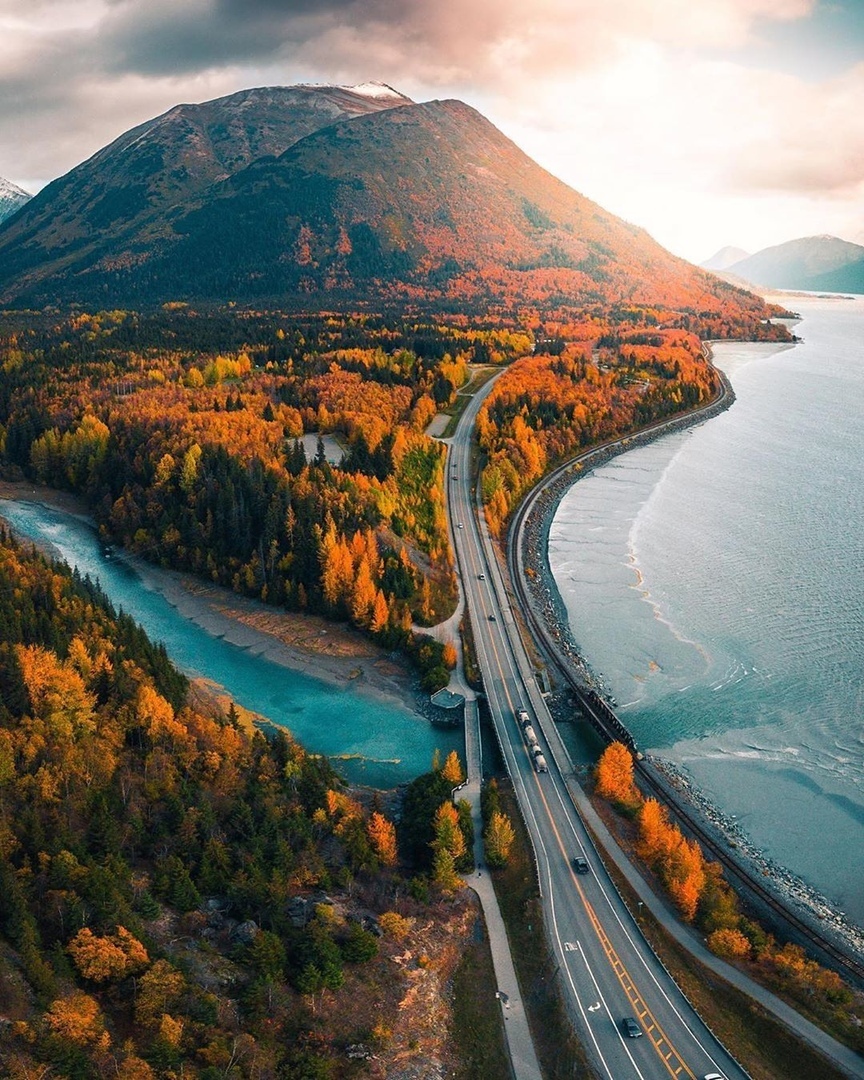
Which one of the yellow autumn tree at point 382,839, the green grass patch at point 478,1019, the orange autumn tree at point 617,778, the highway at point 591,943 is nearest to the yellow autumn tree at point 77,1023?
the green grass patch at point 478,1019

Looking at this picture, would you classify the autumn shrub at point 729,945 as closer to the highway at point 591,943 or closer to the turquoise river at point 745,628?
the highway at point 591,943

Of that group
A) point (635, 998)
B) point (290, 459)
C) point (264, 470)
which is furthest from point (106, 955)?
point (290, 459)

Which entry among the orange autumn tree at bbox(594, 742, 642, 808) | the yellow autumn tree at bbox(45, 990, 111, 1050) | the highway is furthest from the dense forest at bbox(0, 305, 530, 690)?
the yellow autumn tree at bbox(45, 990, 111, 1050)

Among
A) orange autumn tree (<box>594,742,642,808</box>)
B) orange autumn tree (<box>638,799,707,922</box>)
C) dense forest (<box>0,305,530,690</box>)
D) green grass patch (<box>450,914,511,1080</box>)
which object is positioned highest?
dense forest (<box>0,305,530,690</box>)

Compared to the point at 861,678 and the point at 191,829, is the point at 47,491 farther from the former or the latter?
the point at 861,678

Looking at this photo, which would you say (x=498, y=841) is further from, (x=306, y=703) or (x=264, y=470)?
(x=264, y=470)

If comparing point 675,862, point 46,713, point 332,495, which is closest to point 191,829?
point 46,713

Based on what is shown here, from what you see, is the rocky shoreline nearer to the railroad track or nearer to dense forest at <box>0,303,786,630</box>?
the railroad track
